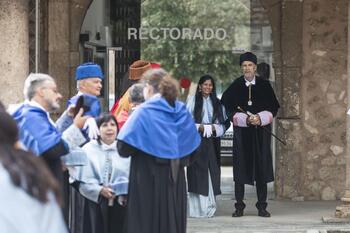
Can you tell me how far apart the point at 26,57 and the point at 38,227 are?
635cm

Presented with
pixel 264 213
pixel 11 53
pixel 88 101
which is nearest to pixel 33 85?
pixel 88 101

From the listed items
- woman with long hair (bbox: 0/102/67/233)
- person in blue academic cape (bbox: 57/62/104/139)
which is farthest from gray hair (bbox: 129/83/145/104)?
woman with long hair (bbox: 0/102/67/233)

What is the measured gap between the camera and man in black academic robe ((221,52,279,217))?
10758mm

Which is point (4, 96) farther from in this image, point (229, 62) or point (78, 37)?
point (229, 62)

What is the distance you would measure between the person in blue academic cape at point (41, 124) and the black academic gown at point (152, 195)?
0.69m

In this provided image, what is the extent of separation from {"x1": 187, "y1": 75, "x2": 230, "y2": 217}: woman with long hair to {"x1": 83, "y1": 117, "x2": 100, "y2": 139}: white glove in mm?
3458

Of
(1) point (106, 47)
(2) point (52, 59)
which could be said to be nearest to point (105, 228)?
(2) point (52, 59)

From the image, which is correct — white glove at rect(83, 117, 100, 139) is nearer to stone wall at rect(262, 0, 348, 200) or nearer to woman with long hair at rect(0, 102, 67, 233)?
woman with long hair at rect(0, 102, 67, 233)

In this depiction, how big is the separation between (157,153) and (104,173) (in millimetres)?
536

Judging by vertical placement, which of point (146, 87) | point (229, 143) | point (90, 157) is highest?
point (146, 87)

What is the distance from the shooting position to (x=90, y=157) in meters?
7.52

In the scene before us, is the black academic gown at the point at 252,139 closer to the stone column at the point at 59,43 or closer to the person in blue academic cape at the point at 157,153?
the stone column at the point at 59,43

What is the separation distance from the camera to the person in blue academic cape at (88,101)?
7399 millimetres

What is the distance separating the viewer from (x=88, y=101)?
7598mm
